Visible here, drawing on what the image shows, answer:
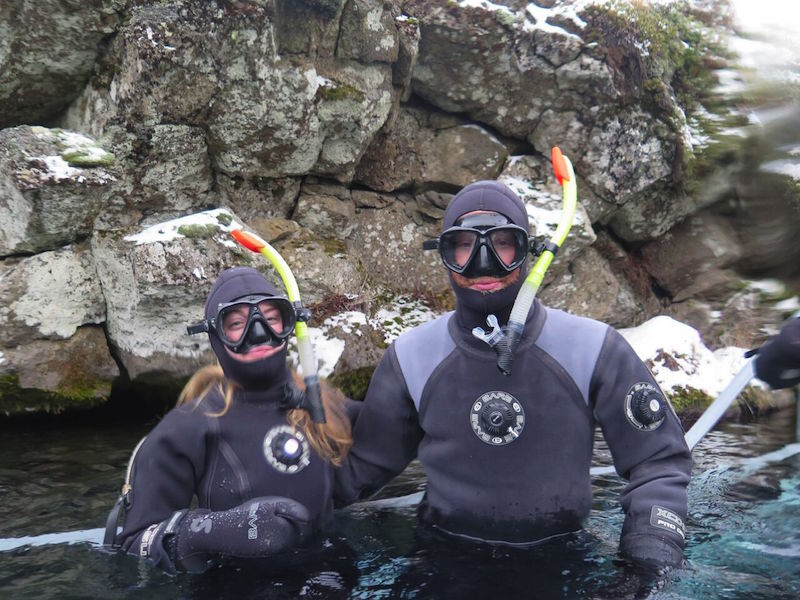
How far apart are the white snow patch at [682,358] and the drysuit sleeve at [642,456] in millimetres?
3952

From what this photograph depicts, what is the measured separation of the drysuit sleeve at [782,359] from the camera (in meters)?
2.77

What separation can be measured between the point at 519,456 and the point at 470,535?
0.46 meters

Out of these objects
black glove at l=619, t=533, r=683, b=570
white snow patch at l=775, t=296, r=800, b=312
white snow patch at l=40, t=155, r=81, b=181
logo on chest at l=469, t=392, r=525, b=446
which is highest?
white snow patch at l=40, t=155, r=81, b=181

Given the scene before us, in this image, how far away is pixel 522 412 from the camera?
281cm

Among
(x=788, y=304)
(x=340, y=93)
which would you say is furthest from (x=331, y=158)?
(x=788, y=304)

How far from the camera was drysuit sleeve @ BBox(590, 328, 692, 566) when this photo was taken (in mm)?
2566

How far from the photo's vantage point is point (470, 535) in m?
2.98

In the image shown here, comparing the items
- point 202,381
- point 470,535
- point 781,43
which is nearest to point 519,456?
point 470,535

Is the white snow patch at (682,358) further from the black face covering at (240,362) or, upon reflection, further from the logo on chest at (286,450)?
the black face covering at (240,362)

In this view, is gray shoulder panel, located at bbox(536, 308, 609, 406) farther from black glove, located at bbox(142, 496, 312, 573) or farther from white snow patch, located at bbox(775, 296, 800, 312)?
white snow patch, located at bbox(775, 296, 800, 312)

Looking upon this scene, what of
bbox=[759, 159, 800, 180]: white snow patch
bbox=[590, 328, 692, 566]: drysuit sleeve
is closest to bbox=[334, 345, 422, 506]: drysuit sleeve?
bbox=[590, 328, 692, 566]: drysuit sleeve

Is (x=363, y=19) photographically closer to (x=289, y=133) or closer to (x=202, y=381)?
(x=289, y=133)

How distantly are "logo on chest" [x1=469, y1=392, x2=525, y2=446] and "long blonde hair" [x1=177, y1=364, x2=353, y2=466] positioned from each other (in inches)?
27.1

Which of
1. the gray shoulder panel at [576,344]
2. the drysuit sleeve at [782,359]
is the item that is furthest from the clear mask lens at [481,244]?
→ the drysuit sleeve at [782,359]
